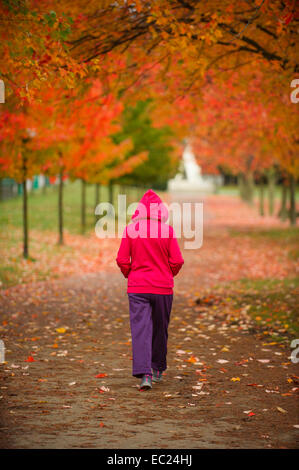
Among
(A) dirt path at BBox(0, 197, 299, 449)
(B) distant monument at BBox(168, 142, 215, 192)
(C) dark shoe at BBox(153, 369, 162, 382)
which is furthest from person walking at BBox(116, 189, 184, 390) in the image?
(B) distant monument at BBox(168, 142, 215, 192)

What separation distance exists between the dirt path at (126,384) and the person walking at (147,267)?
1.44 feet

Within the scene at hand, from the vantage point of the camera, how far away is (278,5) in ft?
28.5

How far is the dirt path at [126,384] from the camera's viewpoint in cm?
482

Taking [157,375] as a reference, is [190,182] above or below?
above

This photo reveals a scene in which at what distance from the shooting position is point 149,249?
6082 millimetres

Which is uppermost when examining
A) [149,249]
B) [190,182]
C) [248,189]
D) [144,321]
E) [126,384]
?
[190,182]

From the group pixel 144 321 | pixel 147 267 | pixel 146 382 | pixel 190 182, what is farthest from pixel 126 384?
pixel 190 182

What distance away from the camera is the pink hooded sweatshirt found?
6.08 metres

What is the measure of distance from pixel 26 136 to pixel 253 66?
5.46 meters

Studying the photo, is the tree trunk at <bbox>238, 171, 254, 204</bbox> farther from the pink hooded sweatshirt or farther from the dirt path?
the pink hooded sweatshirt

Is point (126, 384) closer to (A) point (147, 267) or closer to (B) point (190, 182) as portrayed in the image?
(A) point (147, 267)

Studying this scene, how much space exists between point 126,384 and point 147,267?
4.03 feet

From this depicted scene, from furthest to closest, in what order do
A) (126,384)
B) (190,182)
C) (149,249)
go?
1. (190,182)
2. (126,384)
3. (149,249)
